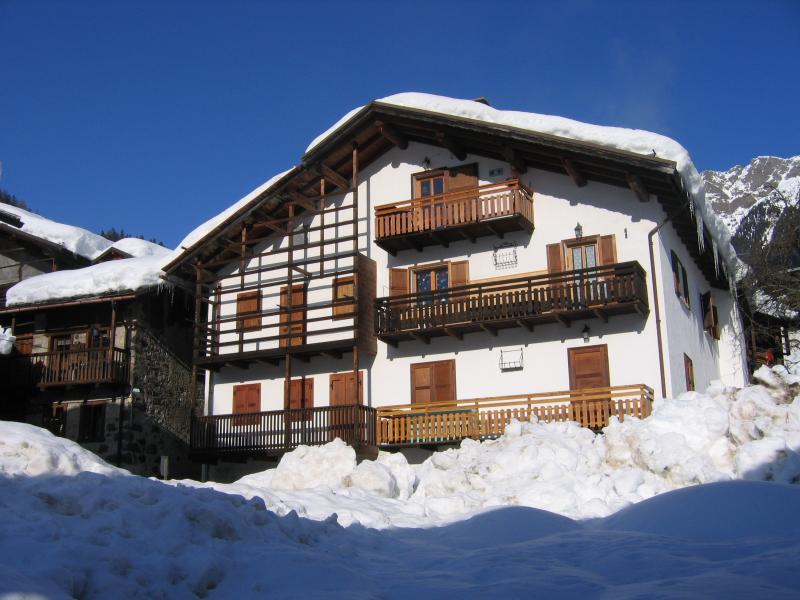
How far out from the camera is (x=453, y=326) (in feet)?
76.5

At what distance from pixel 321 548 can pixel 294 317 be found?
16445mm

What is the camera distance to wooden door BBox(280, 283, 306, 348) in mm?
25547

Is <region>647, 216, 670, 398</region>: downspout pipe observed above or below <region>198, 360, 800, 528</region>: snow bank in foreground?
above

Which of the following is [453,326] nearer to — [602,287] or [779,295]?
[602,287]

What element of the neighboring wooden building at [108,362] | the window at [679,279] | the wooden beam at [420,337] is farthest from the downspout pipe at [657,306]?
the neighboring wooden building at [108,362]

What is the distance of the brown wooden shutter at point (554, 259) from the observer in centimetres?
2344

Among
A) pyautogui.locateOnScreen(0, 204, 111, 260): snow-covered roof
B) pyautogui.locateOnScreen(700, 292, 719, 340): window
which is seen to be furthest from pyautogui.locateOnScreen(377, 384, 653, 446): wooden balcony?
pyautogui.locateOnScreen(0, 204, 111, 260): snow-covered roof

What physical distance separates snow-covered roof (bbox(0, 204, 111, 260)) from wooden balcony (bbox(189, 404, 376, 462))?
41.8 feet

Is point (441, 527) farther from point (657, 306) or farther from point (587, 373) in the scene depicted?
point (657, 306)

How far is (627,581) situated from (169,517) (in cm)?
468

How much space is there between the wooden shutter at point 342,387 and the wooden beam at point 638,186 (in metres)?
9.17

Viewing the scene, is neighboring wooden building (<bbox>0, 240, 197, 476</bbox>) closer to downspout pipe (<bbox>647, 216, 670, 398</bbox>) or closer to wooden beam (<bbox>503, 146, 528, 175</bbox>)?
wooden beam (<bbox>503, 146, 528, 175</bbox>)

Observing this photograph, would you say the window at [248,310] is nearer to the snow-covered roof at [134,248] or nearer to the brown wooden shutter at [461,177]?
the brown wooden shutter at [461,177]

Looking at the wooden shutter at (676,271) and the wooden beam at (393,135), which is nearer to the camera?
the wooden shutter at (676,271)
